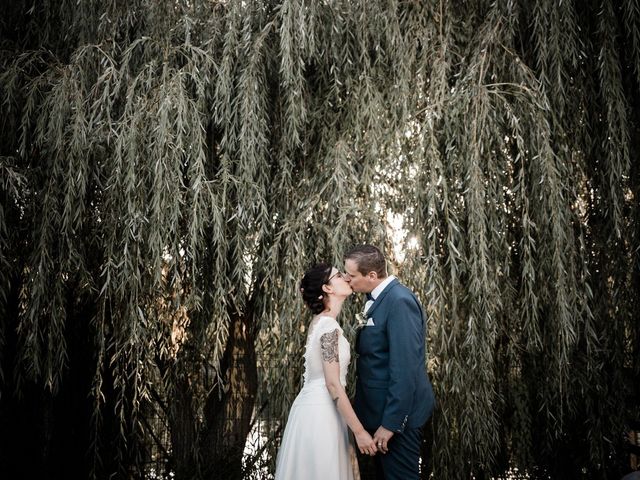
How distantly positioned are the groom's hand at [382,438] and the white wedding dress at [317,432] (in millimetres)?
250

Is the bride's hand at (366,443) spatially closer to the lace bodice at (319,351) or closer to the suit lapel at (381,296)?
the lace bodice at (319,351)

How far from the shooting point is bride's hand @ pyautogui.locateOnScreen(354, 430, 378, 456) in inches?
98.0

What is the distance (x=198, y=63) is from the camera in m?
3.58

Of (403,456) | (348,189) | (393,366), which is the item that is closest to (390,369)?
(393,366)

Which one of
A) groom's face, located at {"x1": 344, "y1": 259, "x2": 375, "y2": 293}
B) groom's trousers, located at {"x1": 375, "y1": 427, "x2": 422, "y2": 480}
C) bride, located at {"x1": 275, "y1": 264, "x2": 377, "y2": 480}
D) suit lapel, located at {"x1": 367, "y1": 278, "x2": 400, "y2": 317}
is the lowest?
groom's trousers, located at {"x1": 375, "y1": 427, "x2": 422, "y2": 480}

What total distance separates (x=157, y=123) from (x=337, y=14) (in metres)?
1.07

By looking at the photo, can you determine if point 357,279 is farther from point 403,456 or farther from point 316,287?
point 403,456

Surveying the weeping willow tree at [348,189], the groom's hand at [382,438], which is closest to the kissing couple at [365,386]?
the groom's hand at [382,438]

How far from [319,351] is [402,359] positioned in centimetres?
40

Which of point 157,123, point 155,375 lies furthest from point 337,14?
point 155,375

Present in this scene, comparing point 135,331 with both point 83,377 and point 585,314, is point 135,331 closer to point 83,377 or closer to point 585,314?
point 83,377

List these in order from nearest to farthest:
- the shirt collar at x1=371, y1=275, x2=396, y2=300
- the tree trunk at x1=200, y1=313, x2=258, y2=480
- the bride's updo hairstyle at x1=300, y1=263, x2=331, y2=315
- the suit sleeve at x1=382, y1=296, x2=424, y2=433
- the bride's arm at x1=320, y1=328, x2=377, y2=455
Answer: the suit sleeve at x1=382, y1=296, x2=424, y2=433
the bride's arm at x1=320, y1=328, x2=377, y2=455
the shirt collar at x1=371, y1=275, x2=396, y2=300
the bride's updo hairstyle at x1=300, y1=263, x2=331, y2=315
the tree trunk at x1=200, y1=313, x2=258, y2=480

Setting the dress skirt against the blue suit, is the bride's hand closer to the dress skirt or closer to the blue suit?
the blue suit

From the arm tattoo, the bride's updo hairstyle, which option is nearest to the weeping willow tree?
the bride's updo hairstyle
